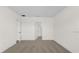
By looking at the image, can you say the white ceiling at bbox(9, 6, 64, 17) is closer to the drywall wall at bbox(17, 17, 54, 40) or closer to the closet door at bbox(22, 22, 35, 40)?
the drywall wall at bbox(17, 17, 54, 40)

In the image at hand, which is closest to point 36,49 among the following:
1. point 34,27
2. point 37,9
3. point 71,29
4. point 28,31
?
point 71,29

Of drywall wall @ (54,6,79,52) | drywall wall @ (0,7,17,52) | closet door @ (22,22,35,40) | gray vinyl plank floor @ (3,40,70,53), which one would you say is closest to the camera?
drywall wall @ (54,6,79,52)

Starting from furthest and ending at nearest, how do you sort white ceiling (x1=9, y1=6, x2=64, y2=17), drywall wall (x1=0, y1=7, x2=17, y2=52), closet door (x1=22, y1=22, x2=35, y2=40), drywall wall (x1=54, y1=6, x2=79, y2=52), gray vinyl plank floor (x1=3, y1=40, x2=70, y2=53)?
1. closet door (x1=22, y1=22, x2=35, y2=40)
2. white ceiling (x1=9, y1=6, x2=64, y2=17)
3. gray vinyl plank floor (x1=3, y1=40, x2=70, y2=53)
4. drywall wall (x1=0, y1=7, x2=17, y2=52)
5. drywall wall (x1=54, y1=6, x2=79, y2=52)

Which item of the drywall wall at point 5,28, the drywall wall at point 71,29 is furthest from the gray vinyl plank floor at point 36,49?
the drywall wall at point 71,29

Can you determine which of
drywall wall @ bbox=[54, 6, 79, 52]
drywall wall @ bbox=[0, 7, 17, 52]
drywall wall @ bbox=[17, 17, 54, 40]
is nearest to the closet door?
drywall wall @ bbox=[17, 17, 54, 40]

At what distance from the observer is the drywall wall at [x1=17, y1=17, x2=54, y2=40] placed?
10094 millimetres

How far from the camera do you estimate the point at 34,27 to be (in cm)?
1026

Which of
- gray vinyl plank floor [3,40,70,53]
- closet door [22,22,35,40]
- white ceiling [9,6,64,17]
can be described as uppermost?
white ceiling [9,6,64,17]

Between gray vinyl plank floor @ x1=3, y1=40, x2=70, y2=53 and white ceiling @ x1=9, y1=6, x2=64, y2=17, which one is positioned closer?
gray vinyl plank floor @ x1=3, y1=40, x2=70, y2=53

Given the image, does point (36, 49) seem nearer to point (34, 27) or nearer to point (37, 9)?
point (37, 9)

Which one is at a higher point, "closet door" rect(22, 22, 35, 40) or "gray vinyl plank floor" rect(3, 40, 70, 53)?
"closet door" rect(22, 22, 35, 40)
